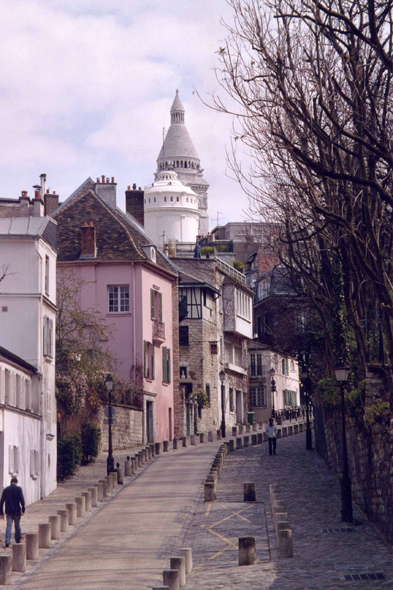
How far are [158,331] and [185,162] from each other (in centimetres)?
12542

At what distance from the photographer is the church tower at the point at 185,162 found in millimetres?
171875

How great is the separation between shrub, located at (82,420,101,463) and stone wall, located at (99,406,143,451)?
1.72 meters

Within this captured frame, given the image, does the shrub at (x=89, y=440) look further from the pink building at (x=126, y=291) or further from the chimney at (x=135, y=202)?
the chimney at (x=135, y=202)

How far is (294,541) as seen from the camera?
1995cm

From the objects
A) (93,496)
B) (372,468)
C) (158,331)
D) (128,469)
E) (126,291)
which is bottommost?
(93,496)

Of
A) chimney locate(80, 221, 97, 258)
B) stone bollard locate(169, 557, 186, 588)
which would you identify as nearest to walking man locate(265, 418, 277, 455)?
chimney locate(80, 221, 97, 258)

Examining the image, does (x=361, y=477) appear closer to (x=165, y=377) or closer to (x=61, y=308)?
(x=61, y=308)

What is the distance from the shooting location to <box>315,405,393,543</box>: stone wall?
19078 millimetres

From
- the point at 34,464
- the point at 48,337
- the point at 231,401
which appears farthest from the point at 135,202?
the point at 34,464

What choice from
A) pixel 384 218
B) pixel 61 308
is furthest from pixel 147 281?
pixel 384 218

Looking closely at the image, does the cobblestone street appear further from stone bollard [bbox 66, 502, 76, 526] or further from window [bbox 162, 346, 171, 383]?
window [bbox 162, 346, 171, 383]

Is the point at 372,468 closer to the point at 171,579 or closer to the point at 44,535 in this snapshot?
the point at 44,535

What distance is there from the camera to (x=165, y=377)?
52062 mm

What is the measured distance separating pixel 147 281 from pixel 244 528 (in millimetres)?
28650
